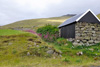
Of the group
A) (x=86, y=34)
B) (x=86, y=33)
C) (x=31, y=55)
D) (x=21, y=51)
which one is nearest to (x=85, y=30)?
(x=86, y=33)

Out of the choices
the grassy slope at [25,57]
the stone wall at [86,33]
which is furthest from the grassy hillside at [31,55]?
the stone wall at [86,33]

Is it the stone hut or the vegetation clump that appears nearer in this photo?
the stone hut

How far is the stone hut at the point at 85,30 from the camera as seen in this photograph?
1875cm

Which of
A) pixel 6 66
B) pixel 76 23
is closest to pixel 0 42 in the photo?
pixel 6 66

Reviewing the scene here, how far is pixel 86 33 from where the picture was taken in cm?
1916

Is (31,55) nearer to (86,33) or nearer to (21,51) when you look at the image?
(21,51)

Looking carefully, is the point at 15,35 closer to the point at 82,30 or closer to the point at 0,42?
the point at 0,42

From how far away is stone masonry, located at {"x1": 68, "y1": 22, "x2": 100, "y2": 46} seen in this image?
61.3 ft

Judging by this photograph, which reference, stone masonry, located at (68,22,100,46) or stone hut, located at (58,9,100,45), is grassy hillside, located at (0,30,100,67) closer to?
stone masonry, located at (68,22,100,46)

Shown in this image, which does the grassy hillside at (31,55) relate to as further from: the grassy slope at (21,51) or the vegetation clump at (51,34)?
the vegetation clump at (51,34)

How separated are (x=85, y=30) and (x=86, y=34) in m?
0.68

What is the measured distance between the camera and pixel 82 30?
18.9m

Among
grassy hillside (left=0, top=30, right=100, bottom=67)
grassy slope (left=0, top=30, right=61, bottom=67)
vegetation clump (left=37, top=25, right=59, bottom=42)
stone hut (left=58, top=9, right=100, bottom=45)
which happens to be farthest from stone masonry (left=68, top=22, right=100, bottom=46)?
vegetation clump (left=37, top=25, right=59, bottom=42)

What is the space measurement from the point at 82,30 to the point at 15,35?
1052cm
